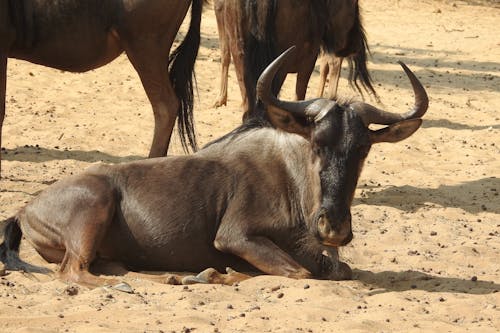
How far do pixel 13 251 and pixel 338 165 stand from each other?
2063mm

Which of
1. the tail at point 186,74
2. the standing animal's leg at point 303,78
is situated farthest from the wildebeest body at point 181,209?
the standing animal's leg at point 303,78

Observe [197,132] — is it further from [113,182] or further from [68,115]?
[113,182]

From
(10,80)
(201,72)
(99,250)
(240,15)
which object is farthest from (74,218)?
(201,72)

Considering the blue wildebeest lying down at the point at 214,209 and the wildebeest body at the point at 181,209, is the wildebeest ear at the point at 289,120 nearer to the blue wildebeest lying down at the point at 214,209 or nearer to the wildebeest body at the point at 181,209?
the blue wildebeest lying down at the point at 214,209

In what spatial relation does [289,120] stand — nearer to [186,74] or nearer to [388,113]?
[388,113]

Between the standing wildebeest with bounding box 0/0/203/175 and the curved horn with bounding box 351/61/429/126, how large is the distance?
9.25ft

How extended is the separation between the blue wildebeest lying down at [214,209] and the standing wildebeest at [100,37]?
204 cm

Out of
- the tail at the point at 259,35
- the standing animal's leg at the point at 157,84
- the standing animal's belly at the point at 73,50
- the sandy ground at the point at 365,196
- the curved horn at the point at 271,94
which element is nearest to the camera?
the sandy ground at the point at 365,196

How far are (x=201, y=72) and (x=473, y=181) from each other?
17.0ft

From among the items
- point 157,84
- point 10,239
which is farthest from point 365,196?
point 10,239

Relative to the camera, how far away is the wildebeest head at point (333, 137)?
6574 mm

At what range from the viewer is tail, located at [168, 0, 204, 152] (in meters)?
9.56

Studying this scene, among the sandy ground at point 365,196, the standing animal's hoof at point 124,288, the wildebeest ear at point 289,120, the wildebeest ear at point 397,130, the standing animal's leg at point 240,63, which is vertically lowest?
the sandy ground at point 365,196

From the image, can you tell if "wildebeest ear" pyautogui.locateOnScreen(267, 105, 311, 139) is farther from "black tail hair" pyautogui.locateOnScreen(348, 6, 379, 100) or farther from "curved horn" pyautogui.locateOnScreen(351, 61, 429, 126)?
"black tail hair" pyautogui.locateOnScreen(348, 6, 379, 100)
